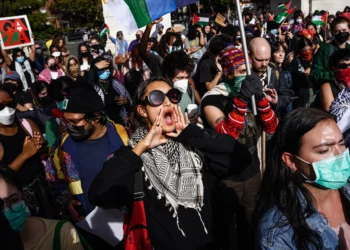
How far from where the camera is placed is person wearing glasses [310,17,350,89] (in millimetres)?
4727

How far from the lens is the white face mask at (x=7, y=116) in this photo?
3.48 metres

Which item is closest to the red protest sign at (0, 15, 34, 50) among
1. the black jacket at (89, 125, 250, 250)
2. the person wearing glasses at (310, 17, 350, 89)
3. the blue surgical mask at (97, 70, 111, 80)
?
the blue surgical mask at (97, 70, 111, 80)

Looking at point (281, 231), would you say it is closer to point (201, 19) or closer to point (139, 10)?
point (139, 10)

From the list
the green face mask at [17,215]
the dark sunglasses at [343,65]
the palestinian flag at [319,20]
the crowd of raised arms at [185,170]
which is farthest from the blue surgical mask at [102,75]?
the palestinian flag at [319,20]

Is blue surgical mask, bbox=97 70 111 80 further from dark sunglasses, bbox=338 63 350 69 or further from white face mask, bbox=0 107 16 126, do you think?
dark sunglasses, bbox=338 63 350 69

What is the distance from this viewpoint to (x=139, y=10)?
3592 mm

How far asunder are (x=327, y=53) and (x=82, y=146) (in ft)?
11.5

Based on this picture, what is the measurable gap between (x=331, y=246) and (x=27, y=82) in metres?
9.22

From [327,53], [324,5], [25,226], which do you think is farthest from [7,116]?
[324,5]

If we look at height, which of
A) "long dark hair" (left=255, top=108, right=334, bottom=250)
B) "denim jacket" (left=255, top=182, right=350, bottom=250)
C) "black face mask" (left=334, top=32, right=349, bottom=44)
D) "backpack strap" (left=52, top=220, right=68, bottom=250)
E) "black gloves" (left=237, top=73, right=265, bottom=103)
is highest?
"black face mask" (left=334, top=32, right=349, bottom=44)

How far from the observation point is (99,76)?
5367 millimetres

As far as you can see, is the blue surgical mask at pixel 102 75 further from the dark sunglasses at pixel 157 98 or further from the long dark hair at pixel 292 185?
the long dark hair at pixel 292 185

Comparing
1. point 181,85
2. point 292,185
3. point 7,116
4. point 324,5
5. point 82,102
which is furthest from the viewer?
point 324,5

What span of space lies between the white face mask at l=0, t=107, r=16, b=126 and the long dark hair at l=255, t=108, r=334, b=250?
2.47m
